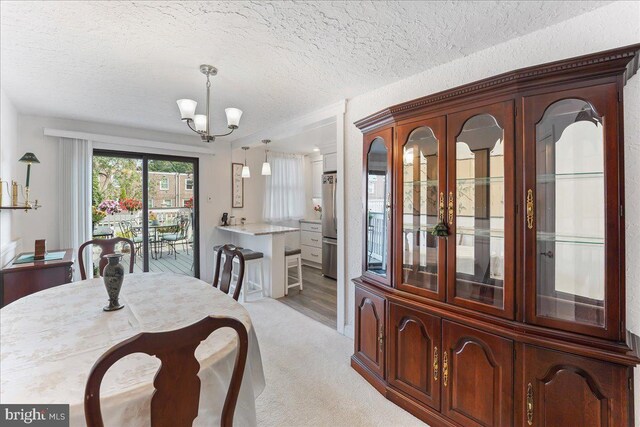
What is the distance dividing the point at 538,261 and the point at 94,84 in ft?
11.9

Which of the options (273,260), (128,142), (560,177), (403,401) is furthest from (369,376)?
(128,142)

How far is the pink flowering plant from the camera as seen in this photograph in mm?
3965

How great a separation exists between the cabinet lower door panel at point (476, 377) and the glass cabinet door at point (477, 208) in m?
0.19

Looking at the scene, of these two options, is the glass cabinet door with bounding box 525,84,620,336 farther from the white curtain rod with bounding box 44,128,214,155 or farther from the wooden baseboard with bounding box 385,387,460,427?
the white curtain rod with bounding box 44,128,214,155

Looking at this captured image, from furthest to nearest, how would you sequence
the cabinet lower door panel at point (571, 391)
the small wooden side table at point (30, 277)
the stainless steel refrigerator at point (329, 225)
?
1. the stainless steel refrigerator at point (329, 225)
2. the small wooden side table at point (30, 277)
3. the cabinet lower door panel at point (571, 391)

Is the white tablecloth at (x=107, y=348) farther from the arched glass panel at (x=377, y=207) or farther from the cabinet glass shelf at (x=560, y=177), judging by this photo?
the cabinet glass shelf at (x=560, y=177)

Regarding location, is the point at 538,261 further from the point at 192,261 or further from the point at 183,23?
the point at 192,261

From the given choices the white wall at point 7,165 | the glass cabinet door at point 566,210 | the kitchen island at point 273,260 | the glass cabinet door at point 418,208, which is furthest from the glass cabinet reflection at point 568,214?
the white wall at point 7,165

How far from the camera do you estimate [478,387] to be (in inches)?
62.7

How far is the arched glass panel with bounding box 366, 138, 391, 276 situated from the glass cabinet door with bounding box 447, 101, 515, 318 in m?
0.54

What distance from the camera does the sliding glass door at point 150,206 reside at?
400 centimetres

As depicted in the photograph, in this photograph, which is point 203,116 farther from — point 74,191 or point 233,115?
point 74,191

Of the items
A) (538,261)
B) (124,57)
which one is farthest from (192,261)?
(538,261)

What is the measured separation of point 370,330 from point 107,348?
5.68 feet
